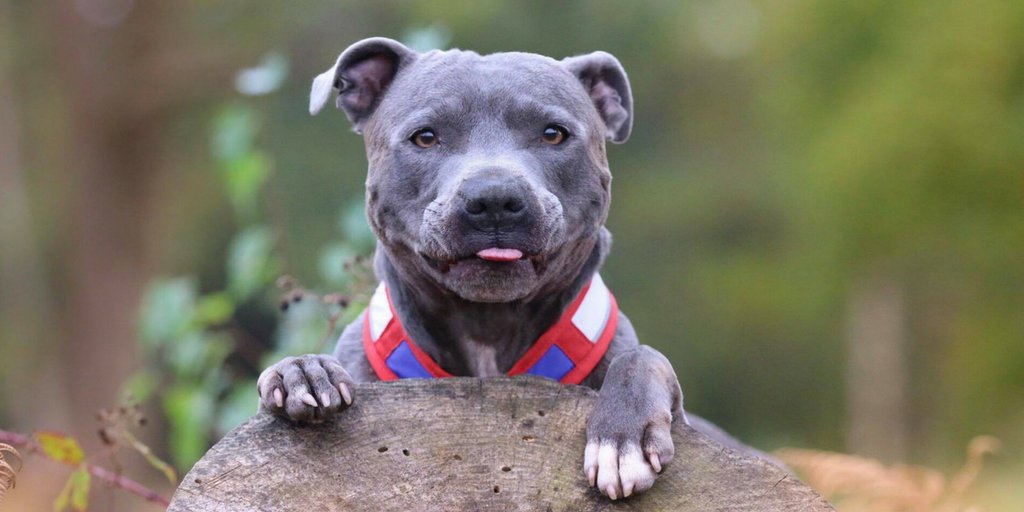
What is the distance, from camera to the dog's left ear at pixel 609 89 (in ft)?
13.5

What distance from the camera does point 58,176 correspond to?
1409 cm

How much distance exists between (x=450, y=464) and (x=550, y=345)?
884mm

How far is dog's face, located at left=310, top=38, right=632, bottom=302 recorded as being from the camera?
3361 millimetres

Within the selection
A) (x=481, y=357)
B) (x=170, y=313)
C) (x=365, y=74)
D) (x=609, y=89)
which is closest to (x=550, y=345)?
(x=481, y=357)

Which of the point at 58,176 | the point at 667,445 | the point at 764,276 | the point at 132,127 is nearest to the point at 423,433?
the point at 667,445

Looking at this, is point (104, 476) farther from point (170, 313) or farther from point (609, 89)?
point (609, 89)

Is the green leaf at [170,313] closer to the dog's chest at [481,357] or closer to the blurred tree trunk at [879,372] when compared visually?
the dog's chest at [481,357]

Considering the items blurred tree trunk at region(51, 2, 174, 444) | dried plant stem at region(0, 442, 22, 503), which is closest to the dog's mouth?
dried plant stem at region(0, 442, 22, 503)

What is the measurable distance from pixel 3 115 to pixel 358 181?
4073 mm

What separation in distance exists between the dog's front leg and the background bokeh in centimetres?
249

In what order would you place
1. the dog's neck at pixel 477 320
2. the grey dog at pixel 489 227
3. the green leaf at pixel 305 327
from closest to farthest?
the grey dog at pixel 489 227, the dog's neck at pixel 477 320, the green leaf at pixel 305 327

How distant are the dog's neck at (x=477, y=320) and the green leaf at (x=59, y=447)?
115 centimetres

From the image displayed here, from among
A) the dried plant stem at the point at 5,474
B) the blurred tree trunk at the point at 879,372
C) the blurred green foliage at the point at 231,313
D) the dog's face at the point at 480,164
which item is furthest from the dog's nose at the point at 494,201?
the blurred tree trunk at the point at 879,372

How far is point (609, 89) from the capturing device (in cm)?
421
